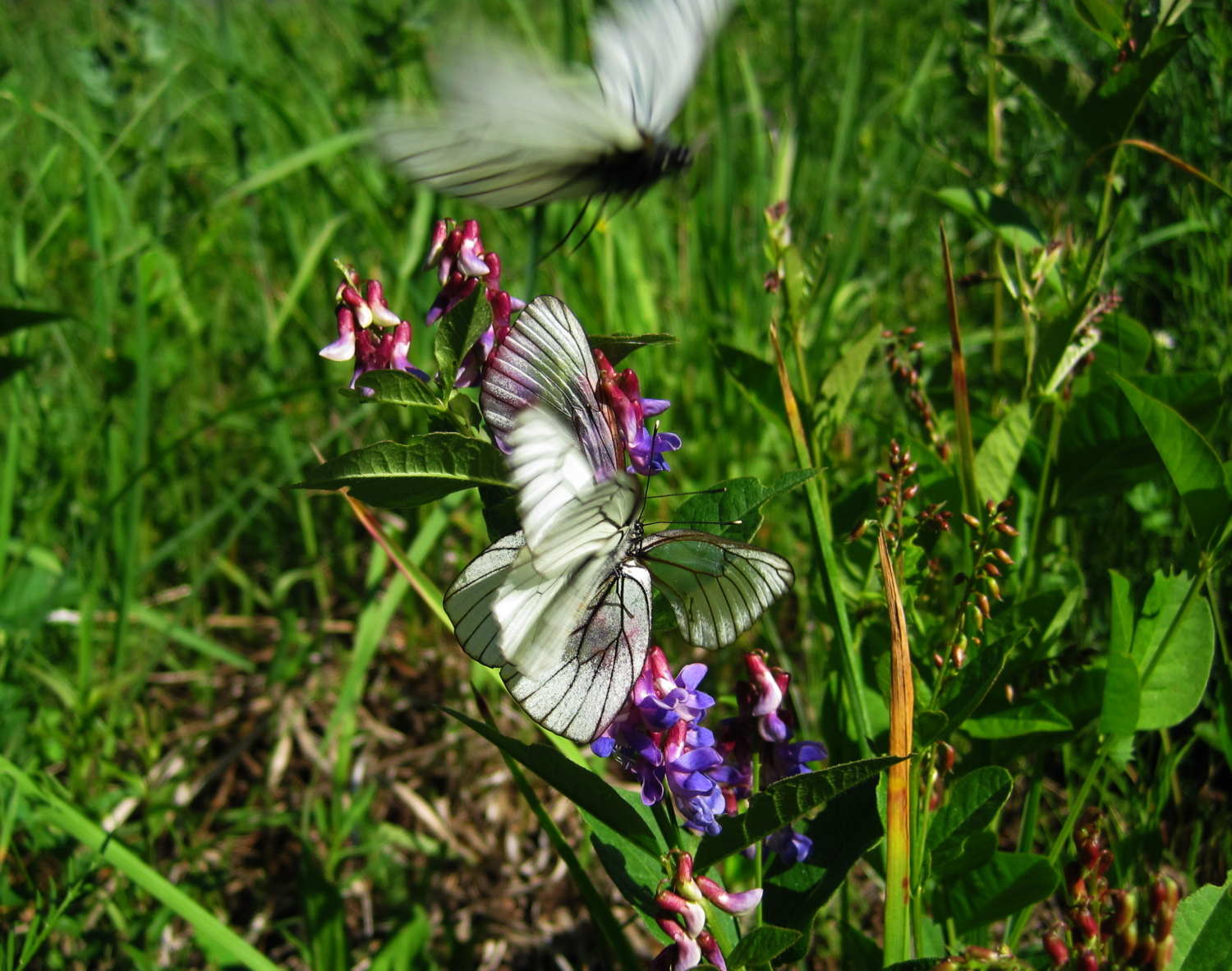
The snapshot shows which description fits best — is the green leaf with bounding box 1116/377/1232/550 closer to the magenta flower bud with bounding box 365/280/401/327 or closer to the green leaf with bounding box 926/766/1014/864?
the green leaf with bounding box 926/766/1014/864

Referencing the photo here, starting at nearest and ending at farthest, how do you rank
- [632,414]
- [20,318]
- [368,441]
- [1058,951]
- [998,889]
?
[1058,951]
[632,414]
[998,889]
[20,318]
[368,441]

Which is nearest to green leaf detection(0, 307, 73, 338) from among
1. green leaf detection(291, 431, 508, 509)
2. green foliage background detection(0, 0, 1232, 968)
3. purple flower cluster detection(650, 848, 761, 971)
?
green foliage background detection(0, 0, 1232, 968)

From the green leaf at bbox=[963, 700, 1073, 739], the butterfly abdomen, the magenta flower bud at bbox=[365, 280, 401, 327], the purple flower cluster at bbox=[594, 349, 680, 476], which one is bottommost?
the green leaf at bbox=[963, 700, 1073, 739]

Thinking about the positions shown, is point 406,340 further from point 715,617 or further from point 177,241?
point 177,241

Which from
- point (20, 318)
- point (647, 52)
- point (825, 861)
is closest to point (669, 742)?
point (825, 861)

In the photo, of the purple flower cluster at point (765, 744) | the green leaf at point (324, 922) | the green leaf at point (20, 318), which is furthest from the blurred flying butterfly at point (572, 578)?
the green leaf at point (20, 318)

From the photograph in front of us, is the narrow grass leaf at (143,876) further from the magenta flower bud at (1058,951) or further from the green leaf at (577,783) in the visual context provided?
the magenta flower bud at (1058,951)

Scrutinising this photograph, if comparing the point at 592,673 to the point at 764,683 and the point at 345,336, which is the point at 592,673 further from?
the point at 345,336
